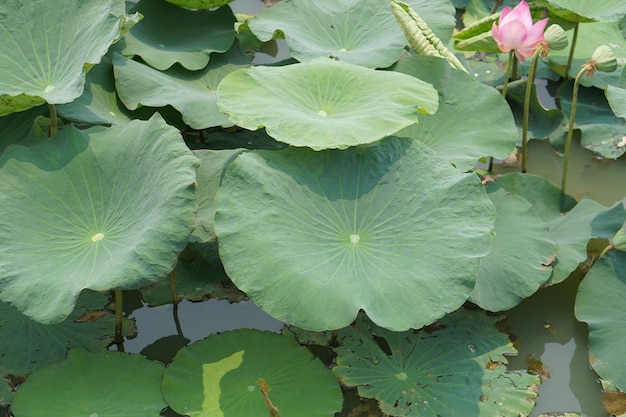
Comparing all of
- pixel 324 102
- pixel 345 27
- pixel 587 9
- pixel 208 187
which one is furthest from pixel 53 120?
pixel 587 9

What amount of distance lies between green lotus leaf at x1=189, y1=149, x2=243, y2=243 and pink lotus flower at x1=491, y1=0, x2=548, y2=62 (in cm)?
112

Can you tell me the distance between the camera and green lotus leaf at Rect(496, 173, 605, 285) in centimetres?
286

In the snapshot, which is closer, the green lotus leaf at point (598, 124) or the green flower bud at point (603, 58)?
the green flower bud at point (603, 58)

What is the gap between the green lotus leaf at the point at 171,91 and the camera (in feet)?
9.73

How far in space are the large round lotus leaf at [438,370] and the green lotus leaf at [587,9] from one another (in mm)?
1682

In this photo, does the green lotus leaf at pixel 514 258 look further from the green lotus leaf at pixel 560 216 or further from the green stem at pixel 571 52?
the green stem at pixel 571 52

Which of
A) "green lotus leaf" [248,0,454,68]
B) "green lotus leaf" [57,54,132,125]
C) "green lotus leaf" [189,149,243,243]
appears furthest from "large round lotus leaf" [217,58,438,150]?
"green lotus leaf" [57,54,132,125]

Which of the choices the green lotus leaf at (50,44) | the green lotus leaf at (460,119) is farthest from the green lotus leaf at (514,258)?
the green lotus leaf at (50,44)

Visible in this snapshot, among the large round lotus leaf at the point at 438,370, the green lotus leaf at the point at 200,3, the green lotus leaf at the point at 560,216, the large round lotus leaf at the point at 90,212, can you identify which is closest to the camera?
the large round lotus leaf at the point at 90,212

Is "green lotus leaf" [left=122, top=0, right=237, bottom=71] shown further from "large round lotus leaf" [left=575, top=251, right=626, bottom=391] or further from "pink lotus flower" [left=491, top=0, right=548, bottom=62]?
"large round lotus leaf" [left=575, top=251, right=626, bottom=391]

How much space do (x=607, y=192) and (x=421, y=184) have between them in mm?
1246

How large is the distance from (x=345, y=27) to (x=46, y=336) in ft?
5.85

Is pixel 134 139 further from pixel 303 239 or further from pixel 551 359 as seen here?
pixel 551 359

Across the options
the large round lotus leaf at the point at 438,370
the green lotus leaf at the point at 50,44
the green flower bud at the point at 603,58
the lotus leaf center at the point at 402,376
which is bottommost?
the large round lotus leaf at the point at 438,370
